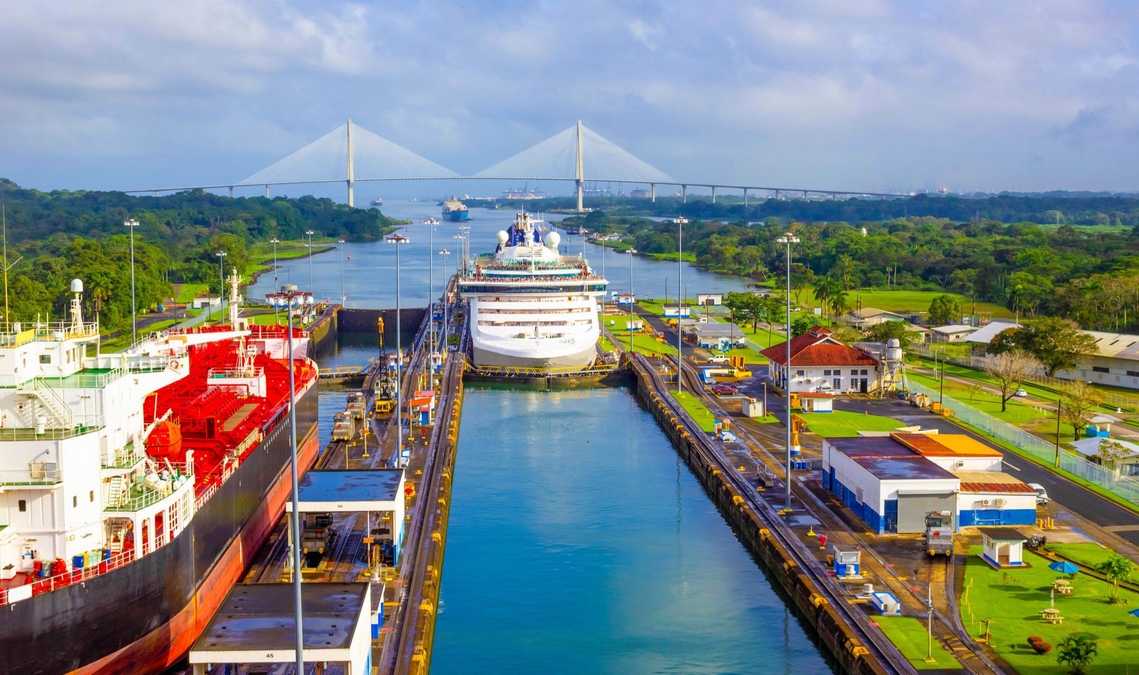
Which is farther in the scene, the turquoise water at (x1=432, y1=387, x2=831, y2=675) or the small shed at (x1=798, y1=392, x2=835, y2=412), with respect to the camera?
the small shed at (x1=798, y1=392, x2=835, y2=412)

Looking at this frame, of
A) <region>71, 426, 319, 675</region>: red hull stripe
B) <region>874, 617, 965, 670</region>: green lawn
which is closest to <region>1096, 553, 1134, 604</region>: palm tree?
<region>874, 617, 965, 670</region>: green lawn

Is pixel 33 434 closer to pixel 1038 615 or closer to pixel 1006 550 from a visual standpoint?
pixel 1038 615

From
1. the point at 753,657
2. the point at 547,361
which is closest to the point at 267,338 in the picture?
the point at 547,361

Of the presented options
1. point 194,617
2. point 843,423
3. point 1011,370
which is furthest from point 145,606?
point 1011,370

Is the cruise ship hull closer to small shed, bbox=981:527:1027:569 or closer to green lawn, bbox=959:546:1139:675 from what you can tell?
green lawn, bbox=959:546:1139:675

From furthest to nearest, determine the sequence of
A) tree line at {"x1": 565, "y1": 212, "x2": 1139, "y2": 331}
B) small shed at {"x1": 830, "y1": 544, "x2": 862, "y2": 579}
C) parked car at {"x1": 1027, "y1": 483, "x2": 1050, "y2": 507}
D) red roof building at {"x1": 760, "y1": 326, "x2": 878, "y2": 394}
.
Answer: tree line at {"x1": 565, "y1": 212, "x2": 1139, "y2": 331} → red roof building at {"x1": 760, "y1": 326, "x2": 878, "y2": 394} → parked car at {"x1": 1027, "y1": 483, "x2": 1050, "y2": 507} → small shed at {"x1": 830, "y1": 544, "x2": 862, "y2": 579}

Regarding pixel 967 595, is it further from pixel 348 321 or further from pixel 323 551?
pixel 348 321

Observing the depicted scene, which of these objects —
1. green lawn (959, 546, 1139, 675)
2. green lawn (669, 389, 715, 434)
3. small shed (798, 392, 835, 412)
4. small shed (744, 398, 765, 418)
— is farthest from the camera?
small shed (744, 398, 765, 418)
